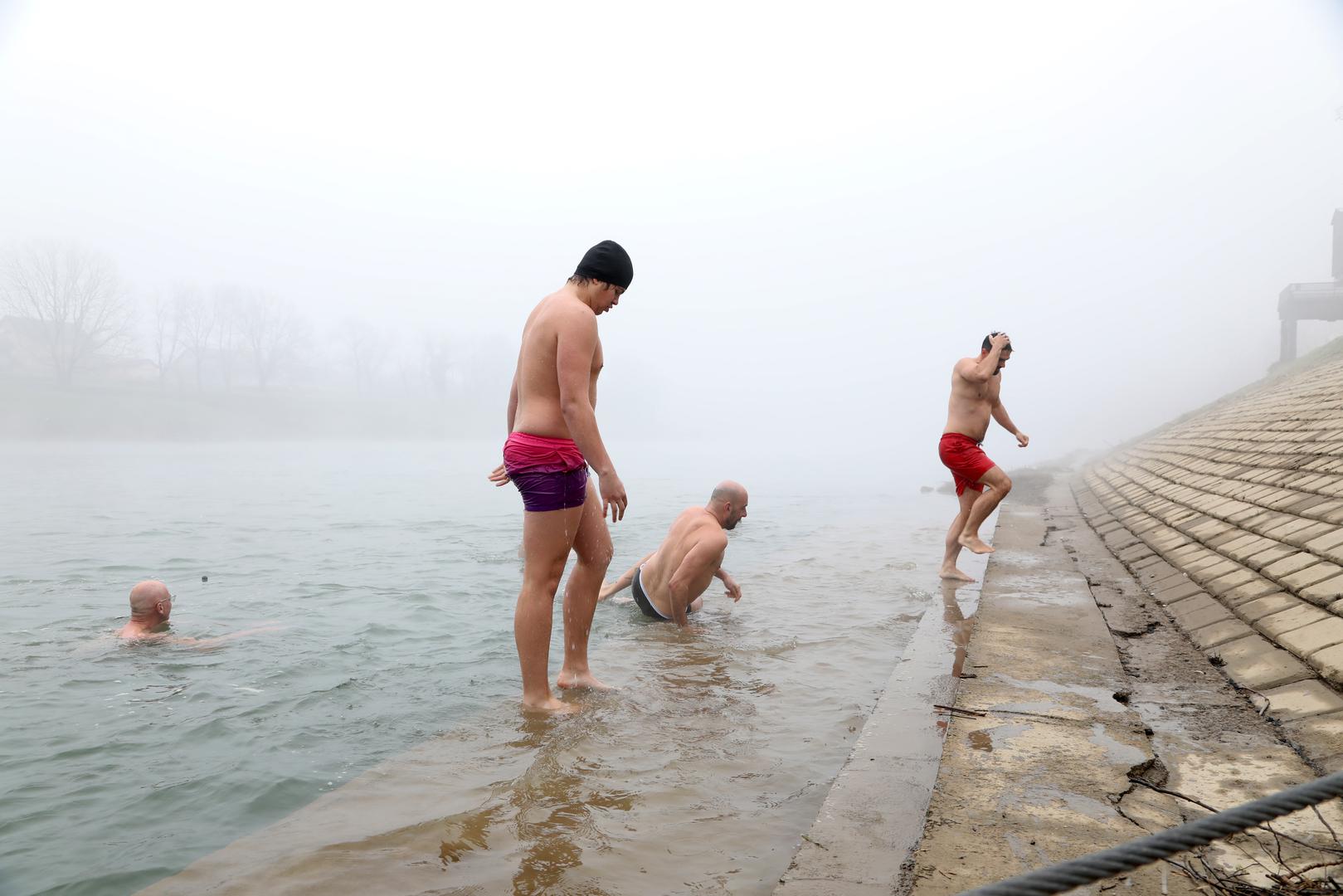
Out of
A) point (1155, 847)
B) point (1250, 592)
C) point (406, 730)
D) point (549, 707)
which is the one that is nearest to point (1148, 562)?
point (1250, 592)

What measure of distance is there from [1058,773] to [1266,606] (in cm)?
224

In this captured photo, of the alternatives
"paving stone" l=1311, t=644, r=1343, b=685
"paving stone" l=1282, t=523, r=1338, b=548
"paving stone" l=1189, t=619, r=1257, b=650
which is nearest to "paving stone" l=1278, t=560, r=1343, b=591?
"paving stone" l=1189, t=619, r=1257, b=650

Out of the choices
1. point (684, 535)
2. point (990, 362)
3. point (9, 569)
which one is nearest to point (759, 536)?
→ point (990, 362)

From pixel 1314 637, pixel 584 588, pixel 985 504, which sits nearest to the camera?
pixel 1314 637

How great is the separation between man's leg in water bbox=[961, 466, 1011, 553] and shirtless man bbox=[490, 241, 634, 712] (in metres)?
4.06

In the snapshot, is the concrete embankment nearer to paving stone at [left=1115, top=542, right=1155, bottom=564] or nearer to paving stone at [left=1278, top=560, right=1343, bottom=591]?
paving stone at [left=1278, top=560, right=1343, bottom=591]

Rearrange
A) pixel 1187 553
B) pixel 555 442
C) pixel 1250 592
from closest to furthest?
1. pixel 555 442
2. pixel 1250 592
3. pixel 1187 553

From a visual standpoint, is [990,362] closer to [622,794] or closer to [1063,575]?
[1063,575]

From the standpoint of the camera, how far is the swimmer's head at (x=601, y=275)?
12.0 ft

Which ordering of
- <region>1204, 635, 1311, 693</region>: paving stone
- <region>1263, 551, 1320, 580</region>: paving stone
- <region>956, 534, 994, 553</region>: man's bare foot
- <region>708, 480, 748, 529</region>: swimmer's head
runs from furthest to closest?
1. <region>956, 534, 994, 553</region>: man's bare foot
2. <region>708, 480, 748, 529</region>: swimmer's head
3. <region>1263, 551, 1320, 580</region>: paving stone
4. <region>1204, 635, 1311, 693</region>: paving stone

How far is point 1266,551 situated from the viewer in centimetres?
459

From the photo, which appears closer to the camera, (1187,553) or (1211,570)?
(1211,570)

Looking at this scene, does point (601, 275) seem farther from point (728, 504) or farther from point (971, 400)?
point (971, 400)

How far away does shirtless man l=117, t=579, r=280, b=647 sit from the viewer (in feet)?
17.2
